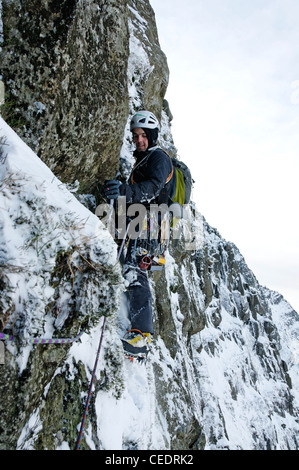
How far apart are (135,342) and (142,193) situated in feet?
8.19

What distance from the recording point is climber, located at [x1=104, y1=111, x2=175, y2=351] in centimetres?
466

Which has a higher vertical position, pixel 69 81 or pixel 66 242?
pixel 69 81

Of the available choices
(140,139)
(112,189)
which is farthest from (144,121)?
(112,189)

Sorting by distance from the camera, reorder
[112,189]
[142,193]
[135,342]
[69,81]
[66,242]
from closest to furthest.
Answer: [66,242], [69,81], [112,189], [142,193], [135,342]

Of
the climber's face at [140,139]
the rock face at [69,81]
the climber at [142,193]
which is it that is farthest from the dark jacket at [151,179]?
the rock face at [69,81]

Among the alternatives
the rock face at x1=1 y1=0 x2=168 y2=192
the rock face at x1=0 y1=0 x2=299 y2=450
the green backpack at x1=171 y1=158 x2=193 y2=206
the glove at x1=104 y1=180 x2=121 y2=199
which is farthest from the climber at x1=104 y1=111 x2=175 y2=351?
the rock face at x1=1 y1=0 x2=168 y2=192

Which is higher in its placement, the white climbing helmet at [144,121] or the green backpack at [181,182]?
the white climbing helmet at [144,121]

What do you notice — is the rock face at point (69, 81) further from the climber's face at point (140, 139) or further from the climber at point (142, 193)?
the climber at point (142, 193)

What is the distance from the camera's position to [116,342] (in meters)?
4.34

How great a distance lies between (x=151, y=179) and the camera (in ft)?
16.0

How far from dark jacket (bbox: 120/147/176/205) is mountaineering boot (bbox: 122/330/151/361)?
87.5 inches

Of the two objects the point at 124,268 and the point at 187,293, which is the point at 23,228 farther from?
the point at 187,293

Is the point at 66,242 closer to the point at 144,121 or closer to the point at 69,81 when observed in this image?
the point at 69,81

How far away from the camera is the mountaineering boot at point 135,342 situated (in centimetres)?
480
